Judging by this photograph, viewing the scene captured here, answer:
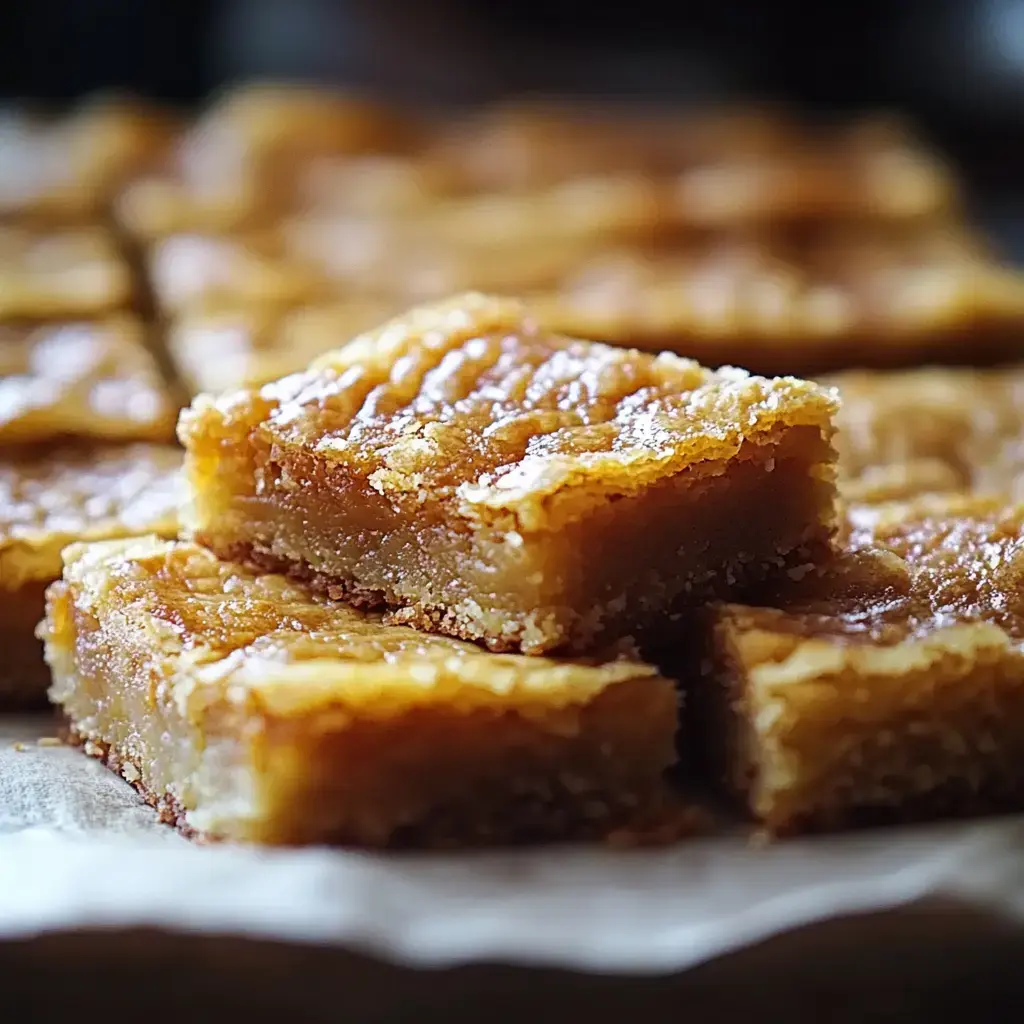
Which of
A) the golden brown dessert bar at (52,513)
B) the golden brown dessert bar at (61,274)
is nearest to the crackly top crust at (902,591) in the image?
the golden brown dessert bar at (52,513)

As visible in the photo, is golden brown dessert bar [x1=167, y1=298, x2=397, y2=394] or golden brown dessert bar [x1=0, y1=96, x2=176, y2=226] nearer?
golden brown dessert bar [x1=167, y1=298, x2=397, y2=394]

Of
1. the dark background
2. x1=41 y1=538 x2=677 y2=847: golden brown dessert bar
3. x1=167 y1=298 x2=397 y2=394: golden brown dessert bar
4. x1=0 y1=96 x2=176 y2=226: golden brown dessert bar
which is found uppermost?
the dark background

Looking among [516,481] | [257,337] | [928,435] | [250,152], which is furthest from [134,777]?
[250,152]

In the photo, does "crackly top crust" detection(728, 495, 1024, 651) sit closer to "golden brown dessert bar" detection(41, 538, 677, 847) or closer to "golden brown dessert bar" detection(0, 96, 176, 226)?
"golden brown dessert bar" detection(41, 538, 677, 847)

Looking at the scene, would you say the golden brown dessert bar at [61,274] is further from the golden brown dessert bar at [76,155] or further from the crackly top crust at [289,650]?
the crackly top crust at [289,650]

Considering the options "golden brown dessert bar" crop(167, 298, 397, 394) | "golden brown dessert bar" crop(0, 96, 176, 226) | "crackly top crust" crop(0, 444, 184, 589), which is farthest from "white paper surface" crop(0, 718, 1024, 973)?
"golden brown dessert bar" crop(0, 96, 176, 226)

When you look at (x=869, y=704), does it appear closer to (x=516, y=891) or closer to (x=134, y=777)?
(x=516, y=891)

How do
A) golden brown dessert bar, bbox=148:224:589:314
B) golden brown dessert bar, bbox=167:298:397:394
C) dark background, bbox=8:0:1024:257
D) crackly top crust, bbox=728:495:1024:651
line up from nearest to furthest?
1. crackly top crust, bbox=728:495:1024:651
2. golden brown dessert bar, bbox=167:298:397:394
3. golden brown dessert bar, bbox=148:224:589:314
4. dark background, bbox=8:0:1024:257

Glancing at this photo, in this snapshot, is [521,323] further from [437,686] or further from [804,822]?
[804,822]
